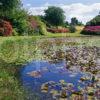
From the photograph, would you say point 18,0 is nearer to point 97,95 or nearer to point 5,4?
point 5,4

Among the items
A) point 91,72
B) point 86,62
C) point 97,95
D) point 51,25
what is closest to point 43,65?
point 86,62

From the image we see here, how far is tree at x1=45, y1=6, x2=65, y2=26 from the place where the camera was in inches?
2621

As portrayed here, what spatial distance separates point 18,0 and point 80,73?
91.5ft

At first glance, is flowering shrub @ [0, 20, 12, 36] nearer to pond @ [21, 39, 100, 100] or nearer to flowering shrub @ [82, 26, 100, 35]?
flowering shrub @ [82, 26, 100, 35]

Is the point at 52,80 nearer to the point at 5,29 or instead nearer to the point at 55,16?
the point at 5,29

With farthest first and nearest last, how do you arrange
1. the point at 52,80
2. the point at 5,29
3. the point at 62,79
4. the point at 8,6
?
1. the point at 8,6
2. the point at 5,29
3. the point at 62,79
4. the point at 52,80

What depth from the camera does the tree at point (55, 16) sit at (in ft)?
218

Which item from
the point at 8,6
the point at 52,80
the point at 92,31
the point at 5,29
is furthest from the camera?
the point at 92,31

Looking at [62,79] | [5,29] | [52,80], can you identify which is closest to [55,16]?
[5,29]

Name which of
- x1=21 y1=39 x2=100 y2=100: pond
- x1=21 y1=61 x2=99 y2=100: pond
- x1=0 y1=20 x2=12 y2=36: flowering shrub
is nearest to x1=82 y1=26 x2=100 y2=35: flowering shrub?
x1=0 y1=20 x2=12 y2=36: flowering shrub

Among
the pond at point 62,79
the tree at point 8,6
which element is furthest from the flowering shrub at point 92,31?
the pond at point 62,79

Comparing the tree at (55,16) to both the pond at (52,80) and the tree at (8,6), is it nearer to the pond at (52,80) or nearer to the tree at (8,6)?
the tree at (8,6)

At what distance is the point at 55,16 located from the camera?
6669 cm

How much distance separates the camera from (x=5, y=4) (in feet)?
128
